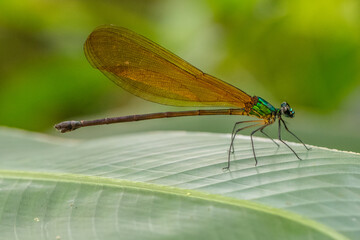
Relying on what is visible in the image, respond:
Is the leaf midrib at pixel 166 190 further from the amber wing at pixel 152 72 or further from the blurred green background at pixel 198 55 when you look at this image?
the blurred green background at pixel 198 55

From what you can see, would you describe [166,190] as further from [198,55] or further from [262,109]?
[198,55]

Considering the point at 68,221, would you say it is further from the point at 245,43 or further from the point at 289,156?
the point at 245,43

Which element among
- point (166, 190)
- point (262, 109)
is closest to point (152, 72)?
point (262, 109)

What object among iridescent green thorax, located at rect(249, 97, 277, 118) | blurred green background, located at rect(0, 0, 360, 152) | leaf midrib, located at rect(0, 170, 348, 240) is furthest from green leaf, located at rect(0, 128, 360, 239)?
blurred green background, located at rect(0, 0, 360, 152)

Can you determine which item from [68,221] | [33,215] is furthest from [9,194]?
[68,221]

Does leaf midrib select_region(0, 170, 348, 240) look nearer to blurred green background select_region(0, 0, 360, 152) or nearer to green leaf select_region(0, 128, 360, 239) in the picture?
green leaf select_region(0, 128, 360, 239)
